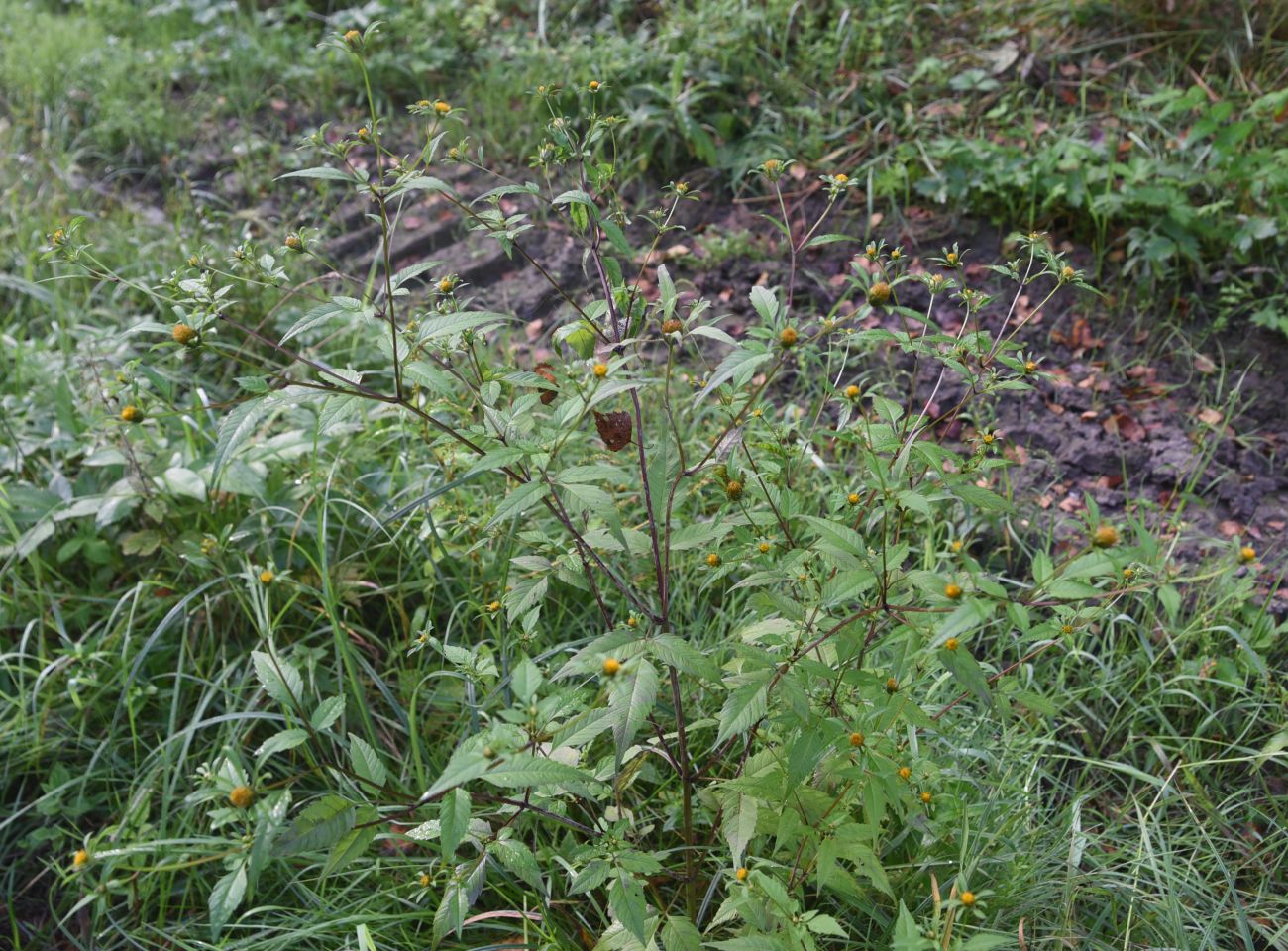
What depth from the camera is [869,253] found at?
146 centimetres

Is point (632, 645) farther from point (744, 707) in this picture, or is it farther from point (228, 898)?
point (228, 898)

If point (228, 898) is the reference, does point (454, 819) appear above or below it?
above

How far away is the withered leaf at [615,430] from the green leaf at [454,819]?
56cm

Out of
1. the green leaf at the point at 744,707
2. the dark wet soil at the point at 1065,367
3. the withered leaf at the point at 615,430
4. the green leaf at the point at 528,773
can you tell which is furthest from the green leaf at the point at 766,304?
the dark wet soil at the point at 1065,367

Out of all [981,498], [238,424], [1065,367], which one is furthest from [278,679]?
[1065,367]

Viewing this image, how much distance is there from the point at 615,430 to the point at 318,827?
67 cm

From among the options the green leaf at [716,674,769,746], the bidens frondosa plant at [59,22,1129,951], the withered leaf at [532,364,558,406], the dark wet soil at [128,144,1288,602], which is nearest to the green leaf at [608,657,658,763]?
the bidens frondosa plant at [59,22,1129,951]

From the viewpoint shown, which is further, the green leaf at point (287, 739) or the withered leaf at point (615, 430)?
the withered leaf at point (615, 430)

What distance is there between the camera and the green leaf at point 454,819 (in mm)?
1104

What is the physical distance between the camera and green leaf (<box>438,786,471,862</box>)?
3.62ft

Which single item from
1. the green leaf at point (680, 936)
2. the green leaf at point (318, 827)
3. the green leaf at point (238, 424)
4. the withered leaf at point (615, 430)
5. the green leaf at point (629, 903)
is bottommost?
the green leaf at point (680, 936)

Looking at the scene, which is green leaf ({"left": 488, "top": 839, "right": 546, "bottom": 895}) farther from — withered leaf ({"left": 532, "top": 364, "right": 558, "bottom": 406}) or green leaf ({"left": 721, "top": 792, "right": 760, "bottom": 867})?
withered leaf ({"left": 532, "top": 364, "right": 558, "bottom": 406})

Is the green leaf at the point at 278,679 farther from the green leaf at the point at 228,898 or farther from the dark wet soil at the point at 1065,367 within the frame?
the dark wet soil at the point at 1065,367

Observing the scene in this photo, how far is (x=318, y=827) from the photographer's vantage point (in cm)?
118
